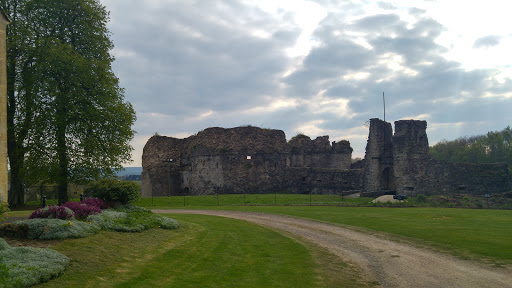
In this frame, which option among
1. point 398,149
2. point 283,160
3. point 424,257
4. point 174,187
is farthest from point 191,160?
point 424,257

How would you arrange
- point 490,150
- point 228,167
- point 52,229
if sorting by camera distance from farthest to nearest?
point 490,150, point 228,167, point 52,229

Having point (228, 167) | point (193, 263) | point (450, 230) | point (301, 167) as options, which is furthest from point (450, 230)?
point (228, 167)

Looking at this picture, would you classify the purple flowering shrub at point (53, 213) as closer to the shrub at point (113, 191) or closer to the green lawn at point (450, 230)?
the shrub at point (113, 191)

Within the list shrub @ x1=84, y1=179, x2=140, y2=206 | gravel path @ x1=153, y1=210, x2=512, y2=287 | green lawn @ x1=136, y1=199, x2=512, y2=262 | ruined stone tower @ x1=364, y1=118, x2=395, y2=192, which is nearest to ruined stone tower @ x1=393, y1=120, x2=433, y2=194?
ruined stone tower @ x1=364, y1=118, x2=395, y2=192

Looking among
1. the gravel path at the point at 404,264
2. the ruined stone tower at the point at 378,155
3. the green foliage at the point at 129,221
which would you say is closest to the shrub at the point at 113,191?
the green foliage at the point at 129,221

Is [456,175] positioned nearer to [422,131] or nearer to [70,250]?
[422,131]

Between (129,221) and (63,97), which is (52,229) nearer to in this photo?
(129,221)

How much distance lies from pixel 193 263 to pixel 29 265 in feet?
13.4

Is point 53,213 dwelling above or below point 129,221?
above

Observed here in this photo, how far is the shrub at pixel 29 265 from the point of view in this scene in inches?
285

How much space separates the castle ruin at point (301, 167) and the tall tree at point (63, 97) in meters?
22.6

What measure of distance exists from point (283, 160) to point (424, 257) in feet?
118

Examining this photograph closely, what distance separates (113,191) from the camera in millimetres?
18531

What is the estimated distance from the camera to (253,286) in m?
8.73
